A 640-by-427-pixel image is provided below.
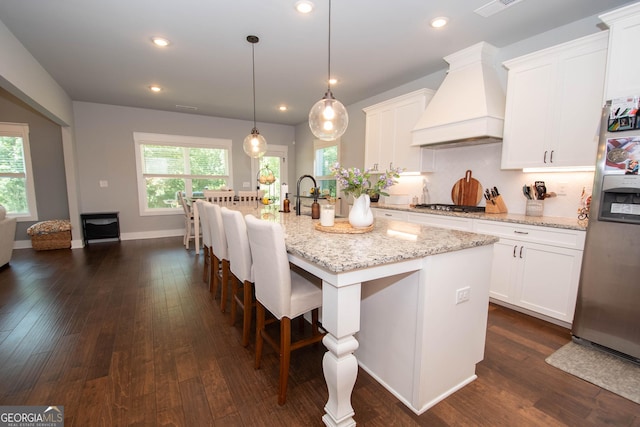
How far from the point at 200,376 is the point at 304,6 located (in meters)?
2.89

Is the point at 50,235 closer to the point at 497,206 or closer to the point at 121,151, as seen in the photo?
the point at 121,151

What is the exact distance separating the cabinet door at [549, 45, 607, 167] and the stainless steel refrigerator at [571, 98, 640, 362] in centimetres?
39

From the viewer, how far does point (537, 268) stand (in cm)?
242

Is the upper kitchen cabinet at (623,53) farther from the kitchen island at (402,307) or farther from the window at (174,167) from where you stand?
the window at (174,167)

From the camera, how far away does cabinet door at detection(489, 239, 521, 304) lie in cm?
257

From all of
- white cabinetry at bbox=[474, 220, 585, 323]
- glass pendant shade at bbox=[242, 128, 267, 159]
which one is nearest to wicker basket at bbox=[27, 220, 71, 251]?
glass pendant shade at bbox=[242, 128, 267, 159]

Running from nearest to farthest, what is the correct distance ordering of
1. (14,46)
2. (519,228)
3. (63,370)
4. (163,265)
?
(63,370) → (519,228) → (14,46) → (163,265)

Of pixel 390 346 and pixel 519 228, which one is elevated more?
pixel 519 228

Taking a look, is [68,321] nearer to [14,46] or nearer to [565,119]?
[14,46]

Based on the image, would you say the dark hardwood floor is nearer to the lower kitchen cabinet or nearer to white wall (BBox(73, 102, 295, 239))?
the lower kitchen cabinet

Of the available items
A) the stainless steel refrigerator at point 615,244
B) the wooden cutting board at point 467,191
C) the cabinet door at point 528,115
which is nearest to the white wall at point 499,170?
the wooden cutting board at point 467,191

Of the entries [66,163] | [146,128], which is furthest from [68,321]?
[146,128]

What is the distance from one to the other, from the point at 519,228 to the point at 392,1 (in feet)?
7.35

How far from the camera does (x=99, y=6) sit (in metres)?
2.36
